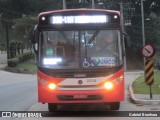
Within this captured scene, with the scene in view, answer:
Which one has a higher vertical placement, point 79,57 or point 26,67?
point 79,57

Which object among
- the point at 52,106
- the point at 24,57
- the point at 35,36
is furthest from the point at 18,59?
the point at 35,36

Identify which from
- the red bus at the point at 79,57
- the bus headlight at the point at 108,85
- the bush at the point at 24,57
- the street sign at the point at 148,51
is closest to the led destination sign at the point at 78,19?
the red bus at the point at 79,57

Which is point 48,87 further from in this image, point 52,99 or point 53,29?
point 53,29

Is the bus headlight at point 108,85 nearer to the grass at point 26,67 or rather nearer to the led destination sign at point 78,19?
the led destination sign at point 78,19

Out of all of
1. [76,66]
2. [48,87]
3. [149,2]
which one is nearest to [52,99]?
[48,87]

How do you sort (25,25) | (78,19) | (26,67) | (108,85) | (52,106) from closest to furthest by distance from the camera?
(108,85), (78,19), (52,106), (26,67), (25,25)

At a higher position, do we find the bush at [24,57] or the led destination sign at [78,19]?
the led destination sign at [78,19]

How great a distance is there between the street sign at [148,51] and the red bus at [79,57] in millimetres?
4889

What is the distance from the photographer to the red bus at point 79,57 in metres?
14.5

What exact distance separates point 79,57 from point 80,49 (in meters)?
0.26

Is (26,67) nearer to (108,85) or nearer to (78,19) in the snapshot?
(78,19)

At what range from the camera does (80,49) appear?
579 inches

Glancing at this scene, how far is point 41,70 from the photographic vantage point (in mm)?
14719

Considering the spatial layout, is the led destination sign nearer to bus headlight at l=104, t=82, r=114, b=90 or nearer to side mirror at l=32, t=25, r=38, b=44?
side mirror at l=32, t=25, r=38, b=44
